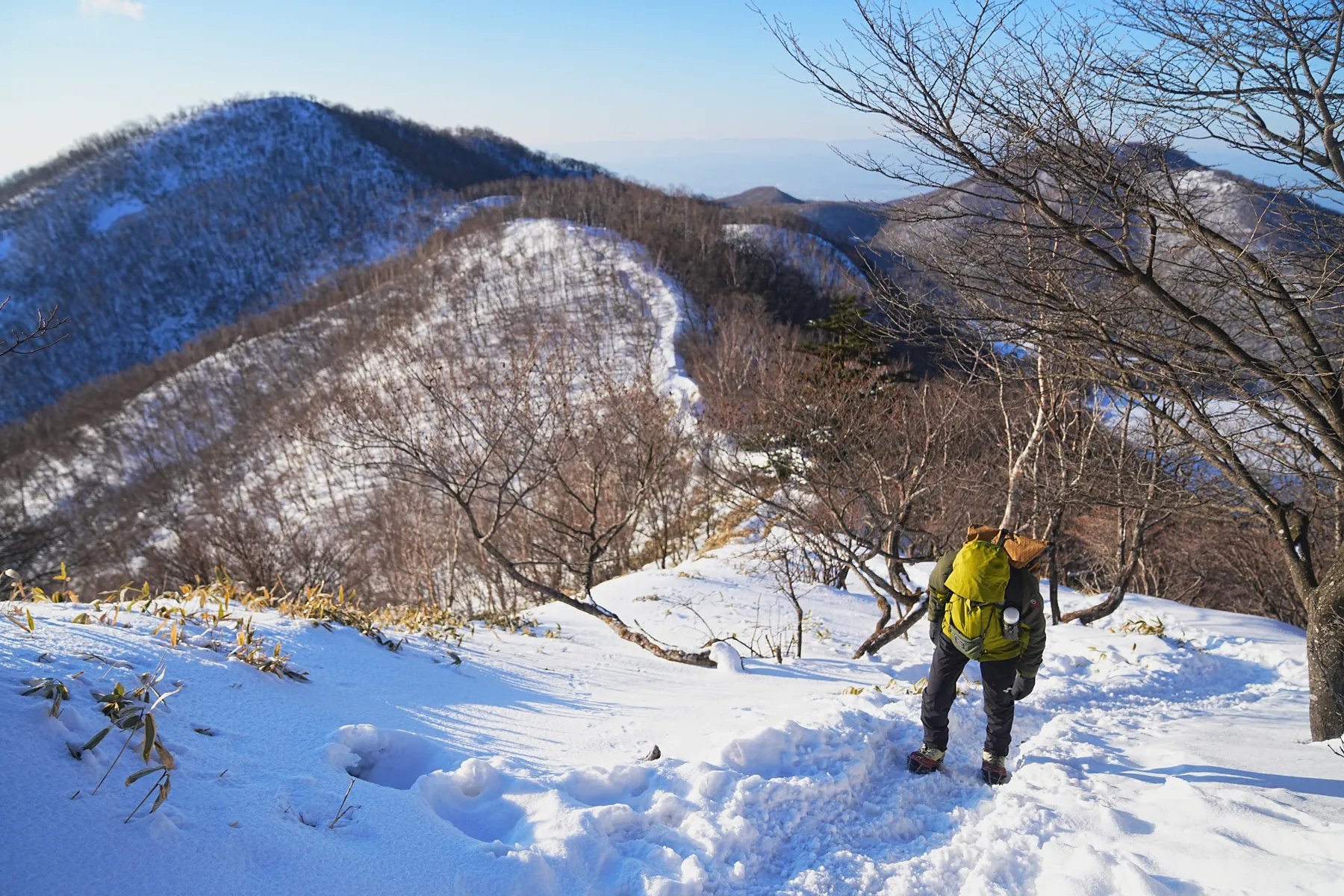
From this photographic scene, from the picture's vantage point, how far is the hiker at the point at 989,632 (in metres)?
3.50

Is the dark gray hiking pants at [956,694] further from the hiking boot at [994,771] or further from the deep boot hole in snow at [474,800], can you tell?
the deep boot hole in snow at [474,800]

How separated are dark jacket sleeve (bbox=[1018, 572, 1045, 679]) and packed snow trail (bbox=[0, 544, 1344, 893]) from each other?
534mm

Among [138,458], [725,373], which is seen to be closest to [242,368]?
[138,458]

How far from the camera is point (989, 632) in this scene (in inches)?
140

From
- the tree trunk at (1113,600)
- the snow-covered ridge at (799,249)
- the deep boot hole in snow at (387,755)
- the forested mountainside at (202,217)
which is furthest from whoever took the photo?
the forested mountainside at (202,217)

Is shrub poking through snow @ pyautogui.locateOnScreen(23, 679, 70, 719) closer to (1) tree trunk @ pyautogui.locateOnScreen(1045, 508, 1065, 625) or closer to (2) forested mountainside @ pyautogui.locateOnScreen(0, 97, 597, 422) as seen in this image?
(1) tree trunk @ pyautogui.locateOnScreen(1045, 508, 1065, 625)

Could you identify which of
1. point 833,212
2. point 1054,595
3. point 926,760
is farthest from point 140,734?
point 833,212

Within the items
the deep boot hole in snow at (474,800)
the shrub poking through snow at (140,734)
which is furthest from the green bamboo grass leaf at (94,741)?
the deep boot hole in snow at (474,800)

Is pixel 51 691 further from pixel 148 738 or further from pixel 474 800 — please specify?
pixel 474 800

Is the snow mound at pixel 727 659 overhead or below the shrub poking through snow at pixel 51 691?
below

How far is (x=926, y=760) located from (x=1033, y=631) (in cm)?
92

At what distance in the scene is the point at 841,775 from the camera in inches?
135

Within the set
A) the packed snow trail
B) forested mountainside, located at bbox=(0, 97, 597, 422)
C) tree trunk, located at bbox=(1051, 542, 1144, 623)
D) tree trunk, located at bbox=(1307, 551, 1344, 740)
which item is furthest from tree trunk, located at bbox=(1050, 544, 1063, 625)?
forested mountainside, located at bbox=(0, 97, 597, 422)

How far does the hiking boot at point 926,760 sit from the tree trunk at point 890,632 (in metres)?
2.82
